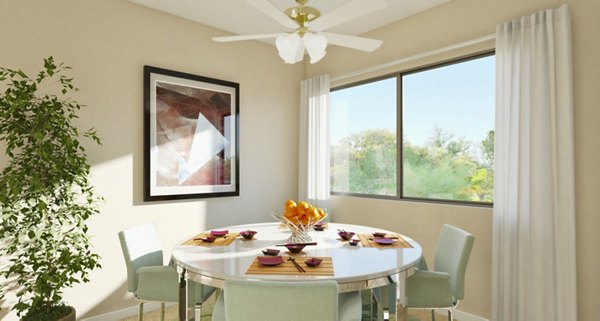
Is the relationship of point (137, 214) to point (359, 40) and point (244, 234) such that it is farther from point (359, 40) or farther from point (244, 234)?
point (359, 40)

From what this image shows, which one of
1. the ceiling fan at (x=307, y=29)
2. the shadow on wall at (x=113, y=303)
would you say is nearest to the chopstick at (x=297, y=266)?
the ceiling fan at (x=307, y=29)

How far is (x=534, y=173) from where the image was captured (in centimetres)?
251

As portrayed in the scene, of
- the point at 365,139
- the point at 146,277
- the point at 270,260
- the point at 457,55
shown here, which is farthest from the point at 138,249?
the point at 457,55

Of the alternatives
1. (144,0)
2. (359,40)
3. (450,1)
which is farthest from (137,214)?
(450,1)

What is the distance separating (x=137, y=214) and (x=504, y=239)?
2.94 m

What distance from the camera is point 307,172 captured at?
4.23m

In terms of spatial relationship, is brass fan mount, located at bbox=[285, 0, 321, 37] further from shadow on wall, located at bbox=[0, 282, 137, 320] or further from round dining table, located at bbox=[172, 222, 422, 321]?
shadow on wall, located at bbox=[0, 282, 137, 320]

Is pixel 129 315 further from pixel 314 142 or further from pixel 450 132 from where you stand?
pixel 450 132

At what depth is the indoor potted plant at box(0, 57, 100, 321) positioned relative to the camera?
7.36 feet

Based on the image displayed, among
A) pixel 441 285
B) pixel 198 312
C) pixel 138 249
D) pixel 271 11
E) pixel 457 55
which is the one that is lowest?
pixel 198 312

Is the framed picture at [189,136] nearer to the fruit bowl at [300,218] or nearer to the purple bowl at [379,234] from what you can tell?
the fruit bowl at [300,218]

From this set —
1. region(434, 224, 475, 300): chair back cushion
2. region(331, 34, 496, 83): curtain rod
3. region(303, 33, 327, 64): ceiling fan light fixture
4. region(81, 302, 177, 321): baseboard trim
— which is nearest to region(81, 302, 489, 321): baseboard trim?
region(81, 302, 177, 321): baseboard trim

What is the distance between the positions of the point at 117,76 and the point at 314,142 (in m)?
2.11

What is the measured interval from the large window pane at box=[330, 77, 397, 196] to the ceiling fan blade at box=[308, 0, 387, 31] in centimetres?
179
